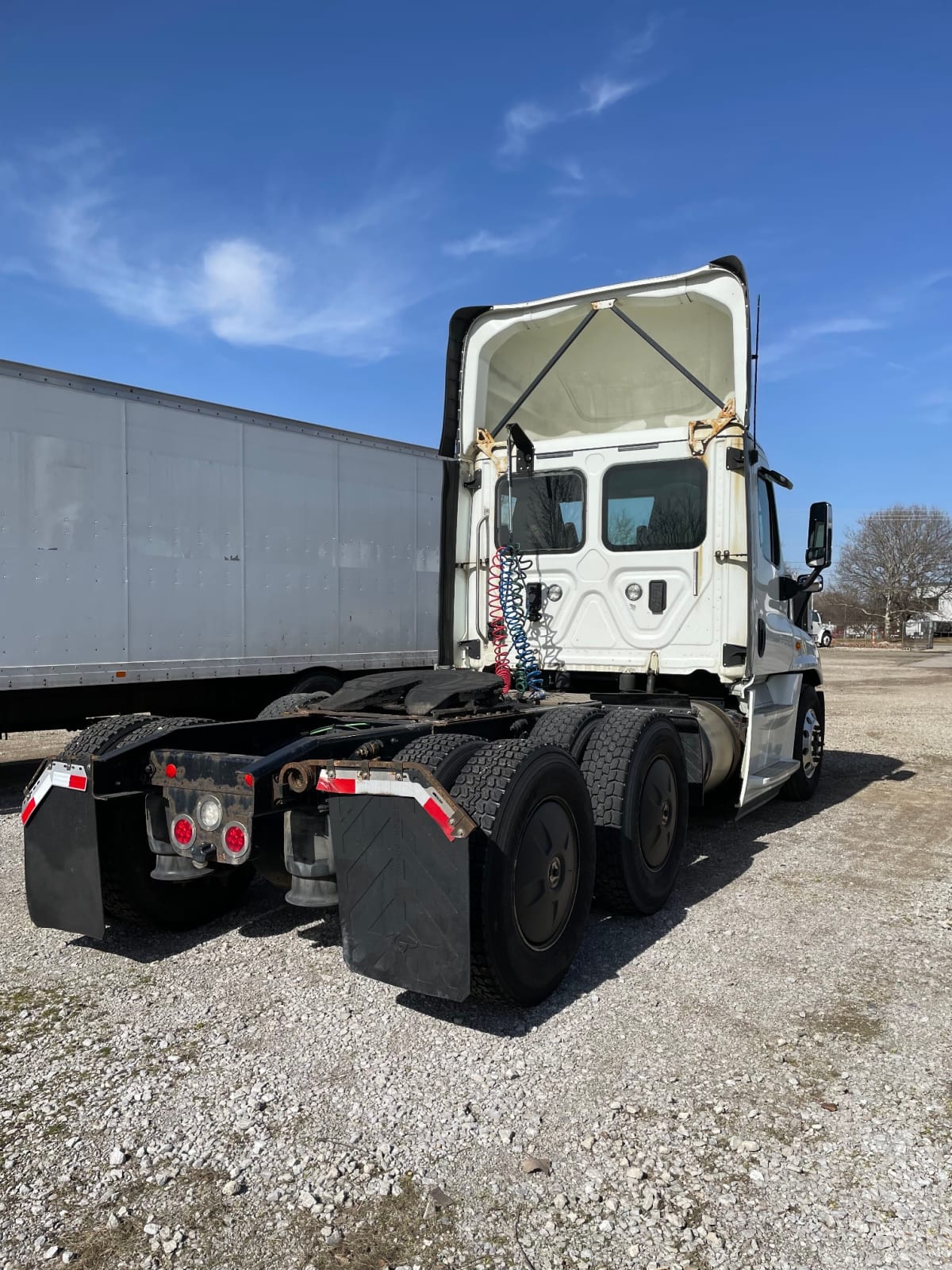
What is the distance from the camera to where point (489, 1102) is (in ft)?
9.96

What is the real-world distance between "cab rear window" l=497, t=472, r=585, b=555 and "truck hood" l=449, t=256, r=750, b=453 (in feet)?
1.17

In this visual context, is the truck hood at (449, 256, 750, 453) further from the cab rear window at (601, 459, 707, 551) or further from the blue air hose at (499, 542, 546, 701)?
the blue air hose at (499, 542, 546, 701)

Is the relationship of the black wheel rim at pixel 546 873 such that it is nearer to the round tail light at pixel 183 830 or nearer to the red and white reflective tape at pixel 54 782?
the round tail light at pixel 183 830

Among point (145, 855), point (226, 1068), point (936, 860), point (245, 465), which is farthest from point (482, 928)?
point (245, 465)

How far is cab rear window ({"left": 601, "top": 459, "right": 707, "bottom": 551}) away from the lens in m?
6.14

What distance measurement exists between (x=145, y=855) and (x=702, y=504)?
4.07 m

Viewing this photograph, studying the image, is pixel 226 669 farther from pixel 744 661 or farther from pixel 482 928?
pixel 482 928

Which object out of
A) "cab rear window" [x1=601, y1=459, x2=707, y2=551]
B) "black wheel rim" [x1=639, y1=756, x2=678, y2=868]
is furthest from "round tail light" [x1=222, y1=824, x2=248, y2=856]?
"cab rear window" [x1=601, y1=459, x2=707, y2=551]

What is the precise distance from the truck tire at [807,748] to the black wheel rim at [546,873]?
4.24m

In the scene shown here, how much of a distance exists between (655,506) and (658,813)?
7.42ft

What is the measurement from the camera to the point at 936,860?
20.0 feet

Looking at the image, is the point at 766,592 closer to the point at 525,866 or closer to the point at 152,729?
the point at 525,866

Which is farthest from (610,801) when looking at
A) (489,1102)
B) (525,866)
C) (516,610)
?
(516,610)

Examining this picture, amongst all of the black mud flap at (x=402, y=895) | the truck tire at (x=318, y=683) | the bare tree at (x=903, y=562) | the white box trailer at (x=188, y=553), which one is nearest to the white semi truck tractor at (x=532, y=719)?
the black mud flap at (x=402, y=895)
